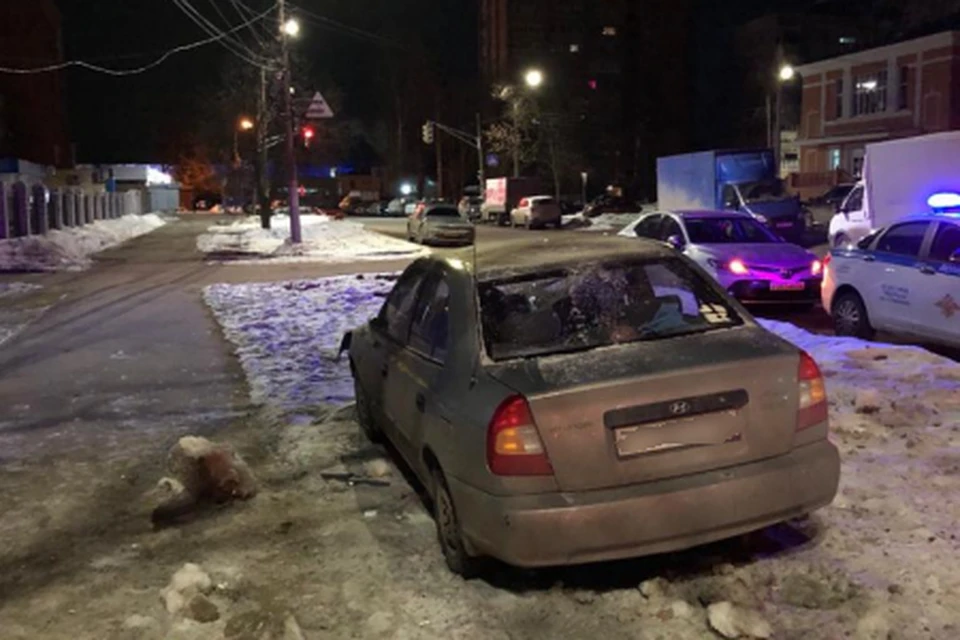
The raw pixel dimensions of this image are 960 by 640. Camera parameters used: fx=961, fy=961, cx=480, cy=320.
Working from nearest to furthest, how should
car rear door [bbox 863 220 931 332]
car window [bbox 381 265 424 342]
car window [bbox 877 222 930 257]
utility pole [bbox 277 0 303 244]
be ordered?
car window [bbox 381 265 424 342], car rear door [bbox 863 220 931 332], car window [bbox 877 222 930 257], utility pole [bbox 277 0 303 244]

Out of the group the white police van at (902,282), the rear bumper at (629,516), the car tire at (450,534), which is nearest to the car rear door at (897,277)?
the white police van at (902,282)

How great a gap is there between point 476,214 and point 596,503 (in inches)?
2134

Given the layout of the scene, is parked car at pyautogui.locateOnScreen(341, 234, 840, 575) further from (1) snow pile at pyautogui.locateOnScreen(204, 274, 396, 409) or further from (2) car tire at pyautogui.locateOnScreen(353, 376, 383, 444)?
(1) snow pile at pyautogui.locateOnScreen(204, 274, 396, 409)

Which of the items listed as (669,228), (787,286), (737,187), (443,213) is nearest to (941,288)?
(787,286)

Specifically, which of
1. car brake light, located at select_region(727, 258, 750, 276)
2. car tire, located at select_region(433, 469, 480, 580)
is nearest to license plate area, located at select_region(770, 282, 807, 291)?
car brake light, located at select_region(727, 258, 750, 276)

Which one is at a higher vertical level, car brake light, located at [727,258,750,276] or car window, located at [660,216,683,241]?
car window, located at [660,216,683,241]

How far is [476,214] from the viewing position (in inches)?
2272

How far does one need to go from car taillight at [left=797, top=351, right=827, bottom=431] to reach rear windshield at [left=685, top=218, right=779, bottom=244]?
8669mm

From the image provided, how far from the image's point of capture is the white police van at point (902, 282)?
902 centimetres

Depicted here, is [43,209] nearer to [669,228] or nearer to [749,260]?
[669,228]

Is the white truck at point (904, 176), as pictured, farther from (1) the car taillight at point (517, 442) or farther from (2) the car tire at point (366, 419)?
(1) the car taillight at point (517, 442)

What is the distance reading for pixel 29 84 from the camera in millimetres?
72562

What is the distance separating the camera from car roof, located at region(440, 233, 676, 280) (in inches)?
197

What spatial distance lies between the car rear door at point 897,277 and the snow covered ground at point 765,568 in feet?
8.30
